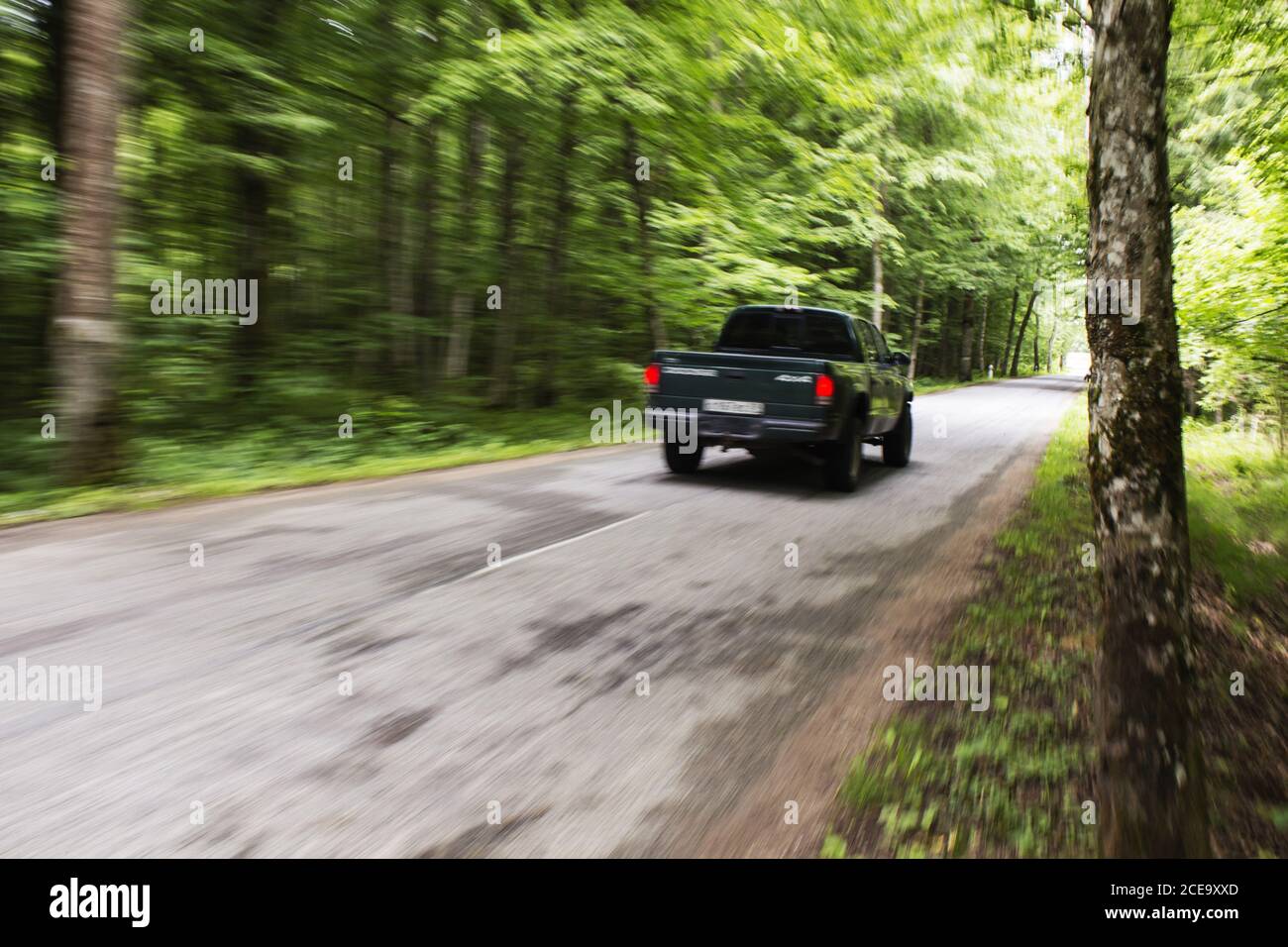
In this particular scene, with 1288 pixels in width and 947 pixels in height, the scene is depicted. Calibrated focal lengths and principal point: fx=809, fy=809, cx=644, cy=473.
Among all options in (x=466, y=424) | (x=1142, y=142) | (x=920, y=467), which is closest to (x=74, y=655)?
(x=1142, y=142)

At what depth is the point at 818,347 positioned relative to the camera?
10.9 meters

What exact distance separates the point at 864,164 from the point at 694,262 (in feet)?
26.5

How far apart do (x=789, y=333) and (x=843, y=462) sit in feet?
7.34

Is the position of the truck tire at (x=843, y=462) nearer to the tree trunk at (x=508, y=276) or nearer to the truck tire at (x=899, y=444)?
the truck tire at (x=899, y=444)

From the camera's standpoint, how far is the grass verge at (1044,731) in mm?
2932

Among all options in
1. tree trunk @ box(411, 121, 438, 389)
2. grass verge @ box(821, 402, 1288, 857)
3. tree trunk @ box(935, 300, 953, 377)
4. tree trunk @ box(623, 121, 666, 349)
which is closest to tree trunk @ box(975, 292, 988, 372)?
tree trunk @ box(935, 300, 953, 377)

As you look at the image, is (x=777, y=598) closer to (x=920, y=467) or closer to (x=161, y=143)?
(x=920, y=467)

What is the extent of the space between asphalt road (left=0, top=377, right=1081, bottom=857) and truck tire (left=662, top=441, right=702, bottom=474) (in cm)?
238

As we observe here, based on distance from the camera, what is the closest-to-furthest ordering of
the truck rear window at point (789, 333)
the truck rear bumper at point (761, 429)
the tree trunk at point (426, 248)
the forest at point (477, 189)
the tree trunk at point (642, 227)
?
1. the forest at point (477, 189)
2. the truck rear bumper at point (761, 429)
3. the truck rear window at point (789, 333)
4. the tree trunk at point (426, 248)
5. the tree trunk at point (642, 227)

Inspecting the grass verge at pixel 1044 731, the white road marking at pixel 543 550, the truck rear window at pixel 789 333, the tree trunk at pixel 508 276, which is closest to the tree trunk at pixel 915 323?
the tree trunk at pixel 508 276

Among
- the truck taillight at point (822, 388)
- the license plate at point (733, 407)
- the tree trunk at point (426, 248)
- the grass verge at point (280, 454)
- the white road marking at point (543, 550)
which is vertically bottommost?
the white road marking at point (543, 550)

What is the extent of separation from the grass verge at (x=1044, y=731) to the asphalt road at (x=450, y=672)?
23 centimetres

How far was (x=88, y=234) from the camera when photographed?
318 inches

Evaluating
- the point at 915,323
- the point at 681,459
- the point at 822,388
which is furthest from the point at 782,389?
the point at 915,323
